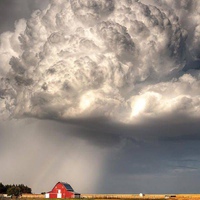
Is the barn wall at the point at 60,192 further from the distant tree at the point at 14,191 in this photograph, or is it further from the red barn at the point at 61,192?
the distant tree at the point at 14,191

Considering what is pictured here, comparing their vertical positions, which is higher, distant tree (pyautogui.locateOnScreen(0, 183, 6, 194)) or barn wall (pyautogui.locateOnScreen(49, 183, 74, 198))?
distant tree (pyautogui.locateOnScreen(0, 183, 6, 194))

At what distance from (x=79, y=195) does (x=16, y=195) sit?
28903mm

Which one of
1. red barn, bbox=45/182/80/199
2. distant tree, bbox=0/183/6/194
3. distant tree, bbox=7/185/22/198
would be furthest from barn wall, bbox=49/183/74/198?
distant tree, bbox=0/183/6/194

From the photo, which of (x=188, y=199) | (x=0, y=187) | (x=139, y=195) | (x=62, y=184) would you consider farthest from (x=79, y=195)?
(x=188, y=199)

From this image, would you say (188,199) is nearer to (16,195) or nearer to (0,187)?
(16,195)

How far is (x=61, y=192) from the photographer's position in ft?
582

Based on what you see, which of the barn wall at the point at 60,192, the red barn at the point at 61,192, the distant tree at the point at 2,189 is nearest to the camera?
the red barn at the point at 61,192

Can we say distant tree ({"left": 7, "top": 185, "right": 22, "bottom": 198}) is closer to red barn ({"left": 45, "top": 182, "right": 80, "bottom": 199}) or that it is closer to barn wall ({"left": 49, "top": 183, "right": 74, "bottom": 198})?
red barn ({"left": 45, "top": 182, "right": 80, "bottom": 199})

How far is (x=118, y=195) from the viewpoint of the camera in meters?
172

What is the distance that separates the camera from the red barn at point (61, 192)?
175750mm

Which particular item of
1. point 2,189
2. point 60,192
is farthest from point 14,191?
point 60,192

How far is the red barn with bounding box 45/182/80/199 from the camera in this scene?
577 ft

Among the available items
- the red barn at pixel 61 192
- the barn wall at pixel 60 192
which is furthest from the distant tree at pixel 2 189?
the barn wall at pixel 60 192

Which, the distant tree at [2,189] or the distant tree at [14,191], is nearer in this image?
the distant tree at [14,191]
